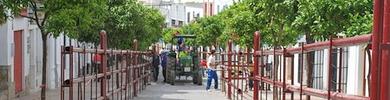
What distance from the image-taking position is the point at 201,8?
100250 mm

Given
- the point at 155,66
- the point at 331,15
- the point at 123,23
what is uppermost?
the point at 123,23

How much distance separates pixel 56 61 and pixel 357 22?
1660 centimetres

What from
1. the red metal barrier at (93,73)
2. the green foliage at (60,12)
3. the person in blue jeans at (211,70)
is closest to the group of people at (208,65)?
the person in blue jeans at (211,70)

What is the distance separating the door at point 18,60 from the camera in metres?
18.8

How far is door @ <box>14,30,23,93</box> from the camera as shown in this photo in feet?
61.8

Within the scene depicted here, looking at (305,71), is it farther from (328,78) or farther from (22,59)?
(22,59)

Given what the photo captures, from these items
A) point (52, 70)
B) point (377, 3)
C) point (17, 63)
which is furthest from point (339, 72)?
point (52, 70)

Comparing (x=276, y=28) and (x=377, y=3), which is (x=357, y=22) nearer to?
(x=377, y=3)

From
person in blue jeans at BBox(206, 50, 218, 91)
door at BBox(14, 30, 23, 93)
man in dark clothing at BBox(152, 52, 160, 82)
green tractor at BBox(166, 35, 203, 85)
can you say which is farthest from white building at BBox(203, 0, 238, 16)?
door at BBox(14, 30, 23, 93)

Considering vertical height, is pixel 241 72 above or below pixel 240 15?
Result: below

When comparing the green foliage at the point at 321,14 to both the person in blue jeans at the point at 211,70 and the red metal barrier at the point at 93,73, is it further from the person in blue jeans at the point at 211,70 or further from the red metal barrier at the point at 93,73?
the person in blue jeans at the point at 211,70

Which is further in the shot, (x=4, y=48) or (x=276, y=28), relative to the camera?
(x=276, y=28)

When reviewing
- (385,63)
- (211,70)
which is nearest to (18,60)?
(211,70)

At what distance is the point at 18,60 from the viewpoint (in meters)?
19.2
